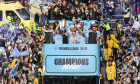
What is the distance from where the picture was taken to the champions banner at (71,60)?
8648 mm

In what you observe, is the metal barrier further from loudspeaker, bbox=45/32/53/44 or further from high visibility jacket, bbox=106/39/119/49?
loudspeaker, bbox=45/32/53/44

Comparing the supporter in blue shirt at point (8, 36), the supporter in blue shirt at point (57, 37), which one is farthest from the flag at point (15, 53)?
the supporter in blue shirt at point (57, 37)

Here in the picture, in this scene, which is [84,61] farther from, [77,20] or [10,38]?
[10,38]

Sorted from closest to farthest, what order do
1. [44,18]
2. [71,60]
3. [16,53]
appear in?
1. [71,60]
2. [44,18]
3. [16,53]

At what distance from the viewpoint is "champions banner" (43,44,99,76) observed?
8.65 metres

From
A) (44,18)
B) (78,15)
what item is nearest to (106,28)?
(78,15)

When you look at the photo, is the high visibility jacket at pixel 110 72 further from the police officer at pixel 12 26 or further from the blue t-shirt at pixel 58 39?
the police officer at pixel 12 26

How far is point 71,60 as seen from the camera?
8734 millimetres

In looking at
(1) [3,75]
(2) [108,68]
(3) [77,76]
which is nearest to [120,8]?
(2) [108,68]

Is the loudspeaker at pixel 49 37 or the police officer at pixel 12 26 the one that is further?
the police officer at pixel 12 26

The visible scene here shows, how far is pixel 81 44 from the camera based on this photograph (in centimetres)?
879

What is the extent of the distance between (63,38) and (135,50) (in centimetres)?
241

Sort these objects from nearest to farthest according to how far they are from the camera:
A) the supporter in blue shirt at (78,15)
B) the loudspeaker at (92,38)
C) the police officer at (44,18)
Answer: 1. the loudspeaker at (92,38)
2. the supporter in blue shirt at (78,15)
3. the police officer at (44,18)

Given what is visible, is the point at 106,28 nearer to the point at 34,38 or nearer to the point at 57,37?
the point at 57,37
